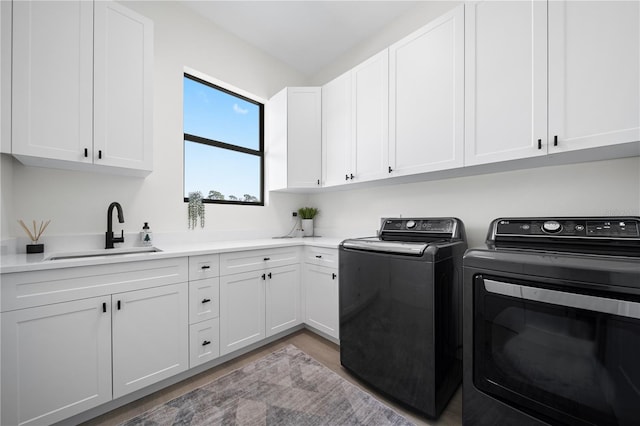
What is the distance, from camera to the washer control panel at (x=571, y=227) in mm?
1142

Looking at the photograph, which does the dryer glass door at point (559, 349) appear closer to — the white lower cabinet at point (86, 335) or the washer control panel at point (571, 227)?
the washer control panel at point (571, 227)

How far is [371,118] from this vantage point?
2.20 meters

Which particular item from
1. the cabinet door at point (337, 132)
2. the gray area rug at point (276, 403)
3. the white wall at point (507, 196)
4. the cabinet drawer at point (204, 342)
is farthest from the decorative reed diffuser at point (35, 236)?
the white wall at point (507, 196)

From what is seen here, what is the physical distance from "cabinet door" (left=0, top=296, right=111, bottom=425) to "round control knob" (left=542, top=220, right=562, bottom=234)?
248cm

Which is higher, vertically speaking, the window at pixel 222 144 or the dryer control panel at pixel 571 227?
the window at pixel 222 144

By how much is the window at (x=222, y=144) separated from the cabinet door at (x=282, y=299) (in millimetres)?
976

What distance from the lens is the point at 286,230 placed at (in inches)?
123

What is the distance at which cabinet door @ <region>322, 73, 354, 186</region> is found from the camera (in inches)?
94.8

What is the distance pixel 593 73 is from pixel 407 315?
1537 millimetres

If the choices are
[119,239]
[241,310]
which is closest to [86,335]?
[119,239]

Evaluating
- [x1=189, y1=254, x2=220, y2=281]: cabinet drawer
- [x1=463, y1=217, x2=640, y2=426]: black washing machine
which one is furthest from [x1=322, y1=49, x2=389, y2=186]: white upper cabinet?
[x1=189, y1=254, x2=220, y2=281]: cabinet drawer

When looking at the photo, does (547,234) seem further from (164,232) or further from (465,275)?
(164,232)

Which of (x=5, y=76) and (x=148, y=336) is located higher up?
(x=5, y=76)

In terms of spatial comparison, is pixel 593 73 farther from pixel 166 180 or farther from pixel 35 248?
pixel 35 248
